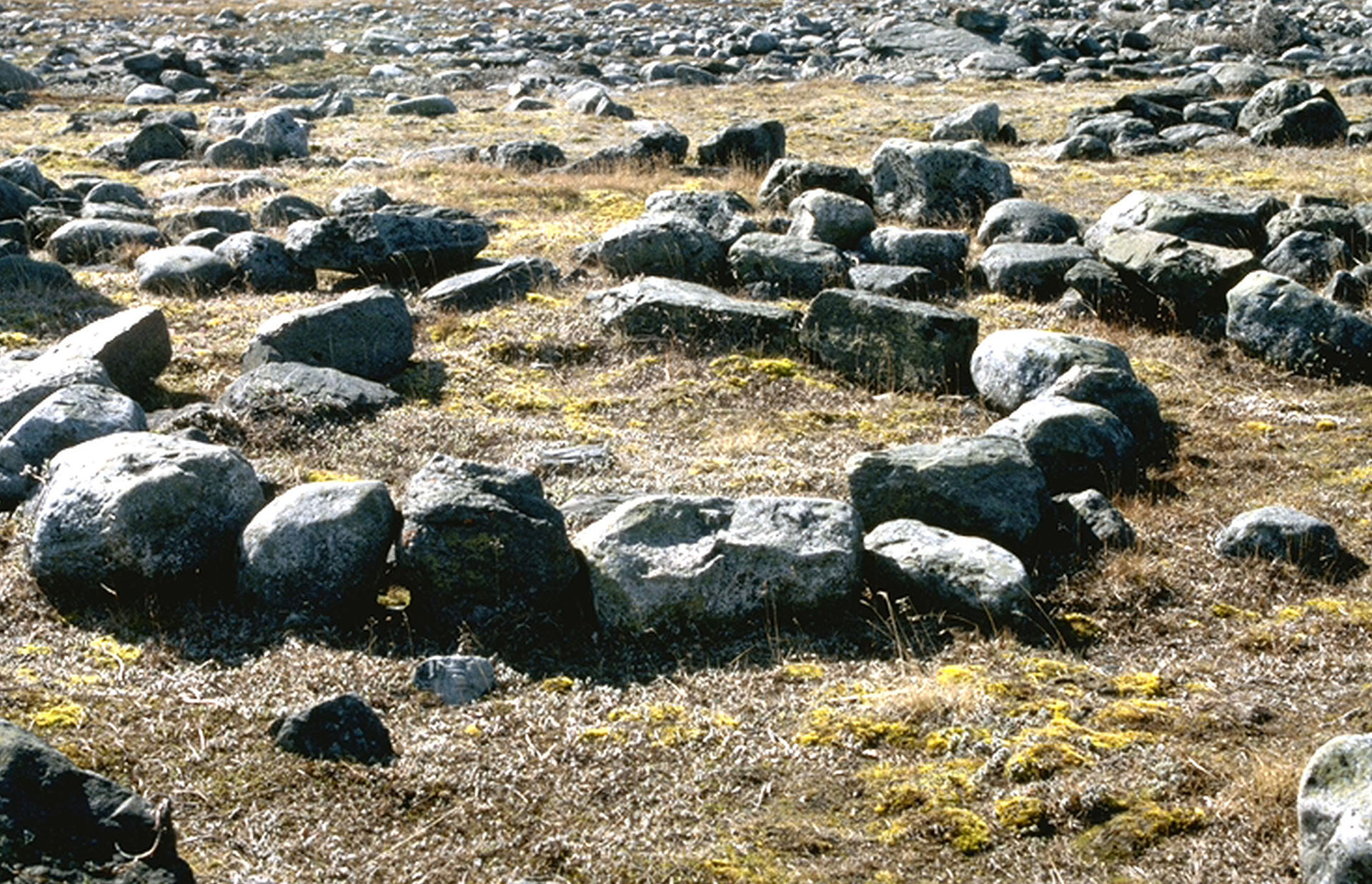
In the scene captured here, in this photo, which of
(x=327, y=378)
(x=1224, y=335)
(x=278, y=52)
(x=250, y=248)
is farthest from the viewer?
(x=278, y=52)

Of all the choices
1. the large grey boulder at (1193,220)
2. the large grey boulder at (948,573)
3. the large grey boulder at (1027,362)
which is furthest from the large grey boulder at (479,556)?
the large grey boulder at (1193,220)

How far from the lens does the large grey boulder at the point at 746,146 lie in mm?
21156

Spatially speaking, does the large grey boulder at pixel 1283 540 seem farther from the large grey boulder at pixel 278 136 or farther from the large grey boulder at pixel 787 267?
the large grey boulder at pixel 278 136

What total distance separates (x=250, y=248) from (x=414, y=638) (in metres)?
8.22

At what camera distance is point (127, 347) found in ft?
37.8

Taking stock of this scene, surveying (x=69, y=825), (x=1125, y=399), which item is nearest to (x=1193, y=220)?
(x=1125, y=399)

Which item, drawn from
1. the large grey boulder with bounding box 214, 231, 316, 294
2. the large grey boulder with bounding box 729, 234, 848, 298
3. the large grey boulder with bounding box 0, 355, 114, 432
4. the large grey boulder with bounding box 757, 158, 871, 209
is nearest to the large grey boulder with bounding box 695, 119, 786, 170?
the large grey boulder with bounding box 757, 158, 871, 209

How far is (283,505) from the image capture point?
27.2 feet

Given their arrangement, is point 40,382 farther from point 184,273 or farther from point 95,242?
point 95,242

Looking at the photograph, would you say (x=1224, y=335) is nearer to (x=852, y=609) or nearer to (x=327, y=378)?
(x=852, y=609)

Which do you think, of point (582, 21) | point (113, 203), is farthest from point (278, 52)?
point (113, 203)

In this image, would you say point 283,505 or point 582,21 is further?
point 582,21

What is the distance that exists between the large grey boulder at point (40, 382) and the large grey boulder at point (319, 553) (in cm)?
303

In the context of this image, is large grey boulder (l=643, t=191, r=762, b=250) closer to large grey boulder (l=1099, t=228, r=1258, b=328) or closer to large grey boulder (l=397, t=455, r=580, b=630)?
large grey boulder (l=1099, t=228, r=1258, b=328)
